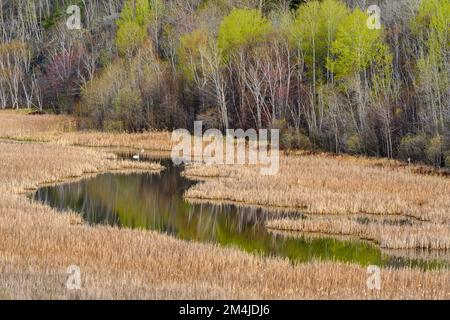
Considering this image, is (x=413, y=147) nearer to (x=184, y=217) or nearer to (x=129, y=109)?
(x=184, y=217)

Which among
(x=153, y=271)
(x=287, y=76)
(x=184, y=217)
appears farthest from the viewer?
(x=287, y=76)

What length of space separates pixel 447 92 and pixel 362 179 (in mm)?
12175

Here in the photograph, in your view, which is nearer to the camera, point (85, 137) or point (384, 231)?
point (384, 231)

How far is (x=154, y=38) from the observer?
238 ft

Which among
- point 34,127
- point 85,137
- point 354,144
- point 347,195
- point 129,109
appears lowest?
point 347,195

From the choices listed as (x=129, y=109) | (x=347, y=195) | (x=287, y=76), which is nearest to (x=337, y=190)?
(x=347, y=195)

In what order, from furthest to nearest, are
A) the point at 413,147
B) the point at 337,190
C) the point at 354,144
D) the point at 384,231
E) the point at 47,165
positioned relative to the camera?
the point at 354,144 < the point at 413,147 < the point at 47,165 < the point at 337,190 < the point at 384,231

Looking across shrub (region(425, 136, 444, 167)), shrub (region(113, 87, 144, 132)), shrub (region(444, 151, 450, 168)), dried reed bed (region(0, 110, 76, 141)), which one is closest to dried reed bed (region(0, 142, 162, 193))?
dried reed bed (region(0, 110, 76, 141))

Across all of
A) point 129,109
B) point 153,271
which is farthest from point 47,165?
point 129,109

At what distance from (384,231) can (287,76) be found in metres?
35.4

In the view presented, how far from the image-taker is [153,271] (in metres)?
13.4

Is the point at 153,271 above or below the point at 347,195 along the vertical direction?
below
